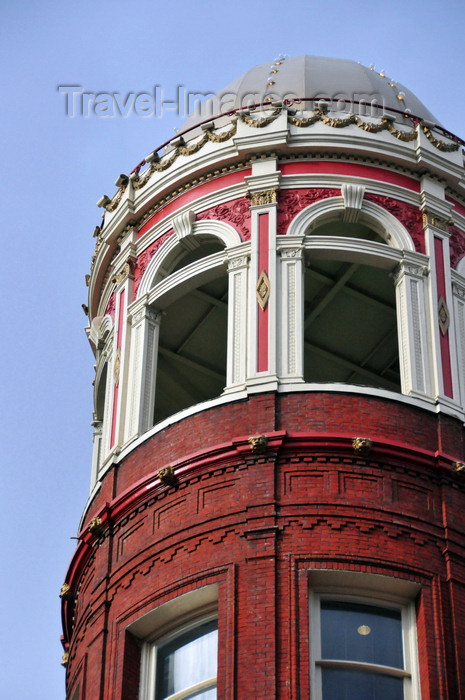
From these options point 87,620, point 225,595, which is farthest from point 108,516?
point 225,595

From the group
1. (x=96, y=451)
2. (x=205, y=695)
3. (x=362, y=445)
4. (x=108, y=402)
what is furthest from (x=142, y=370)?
(x=205, y=695)

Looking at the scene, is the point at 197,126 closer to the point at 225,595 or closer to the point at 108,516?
the point at 108,516

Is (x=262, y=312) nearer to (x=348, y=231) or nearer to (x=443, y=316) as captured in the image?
(x=443, y=316)

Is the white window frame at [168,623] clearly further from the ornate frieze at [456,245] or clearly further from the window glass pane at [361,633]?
the ornate frieze at [456,245]

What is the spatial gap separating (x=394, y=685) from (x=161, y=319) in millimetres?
12118

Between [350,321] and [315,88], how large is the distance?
5.46 meters

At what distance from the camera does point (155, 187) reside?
39438mm

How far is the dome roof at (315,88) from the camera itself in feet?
136

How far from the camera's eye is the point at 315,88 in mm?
41438

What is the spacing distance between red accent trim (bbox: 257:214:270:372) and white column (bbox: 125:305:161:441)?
2.99 m

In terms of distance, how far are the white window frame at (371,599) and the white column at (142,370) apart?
613 centimetres

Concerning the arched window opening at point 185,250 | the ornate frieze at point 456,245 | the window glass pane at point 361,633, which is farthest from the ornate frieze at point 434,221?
the window glass pane at point 361,633

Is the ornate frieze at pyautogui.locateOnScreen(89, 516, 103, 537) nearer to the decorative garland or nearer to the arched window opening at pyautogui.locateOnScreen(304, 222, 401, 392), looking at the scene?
the arched window opening at pyautogui.locateOnScreen(304, 222, 401, 392)

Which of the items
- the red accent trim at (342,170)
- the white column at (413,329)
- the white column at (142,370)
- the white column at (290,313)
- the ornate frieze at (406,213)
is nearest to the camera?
the white column at (290,313)
